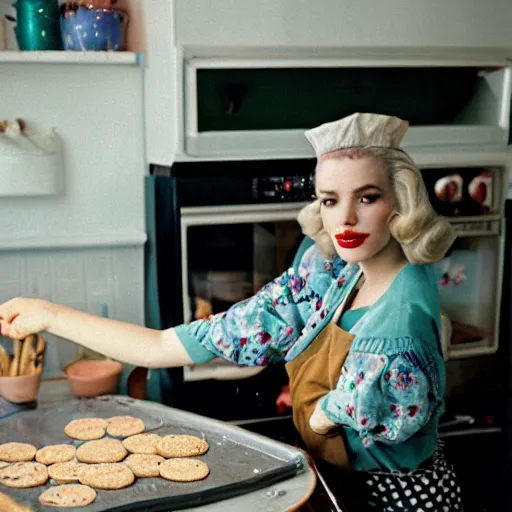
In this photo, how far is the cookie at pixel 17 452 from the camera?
107cm

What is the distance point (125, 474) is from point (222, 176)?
2.10 feet

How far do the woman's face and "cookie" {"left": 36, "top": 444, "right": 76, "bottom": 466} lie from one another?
0.48m

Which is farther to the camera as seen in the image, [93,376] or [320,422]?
[93,376]

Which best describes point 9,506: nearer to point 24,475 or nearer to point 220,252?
point 24,475

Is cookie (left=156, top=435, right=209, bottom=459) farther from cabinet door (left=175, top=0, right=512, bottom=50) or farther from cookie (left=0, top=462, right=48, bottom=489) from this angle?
cabinet door (left=175, top=0, right=512, bottom=50)

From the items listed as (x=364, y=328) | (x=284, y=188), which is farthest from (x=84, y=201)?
(x=364, y=328)

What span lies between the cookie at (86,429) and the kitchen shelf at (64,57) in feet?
2.32

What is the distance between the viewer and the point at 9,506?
94cm

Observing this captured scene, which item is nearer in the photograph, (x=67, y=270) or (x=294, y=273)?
(x=294, y=273)

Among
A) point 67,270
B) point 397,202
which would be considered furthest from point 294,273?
point 67,270

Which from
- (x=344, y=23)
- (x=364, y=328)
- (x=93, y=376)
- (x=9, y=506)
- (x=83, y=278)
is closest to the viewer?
(x=9, y=506)

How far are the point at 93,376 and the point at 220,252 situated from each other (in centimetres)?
36

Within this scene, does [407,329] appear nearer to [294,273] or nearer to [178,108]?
[294,273]

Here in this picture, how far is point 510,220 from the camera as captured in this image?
64.4 inches
